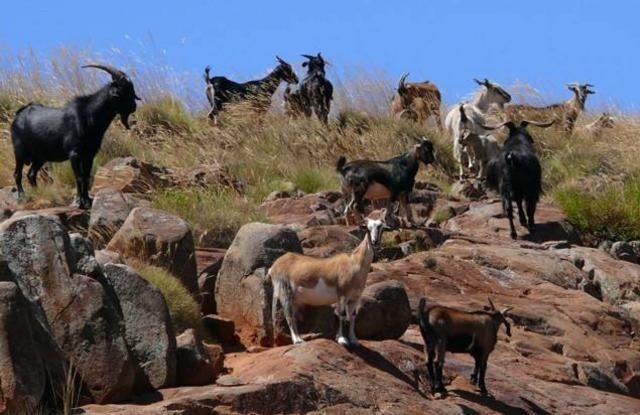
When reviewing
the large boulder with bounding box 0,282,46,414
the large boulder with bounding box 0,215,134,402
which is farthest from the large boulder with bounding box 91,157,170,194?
the large boulder with bounding box 0,282,46,414

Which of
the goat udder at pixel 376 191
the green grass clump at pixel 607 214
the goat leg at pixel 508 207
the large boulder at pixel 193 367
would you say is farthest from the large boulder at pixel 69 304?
the green grass clump at pixel 607 214

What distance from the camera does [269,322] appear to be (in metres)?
13.0

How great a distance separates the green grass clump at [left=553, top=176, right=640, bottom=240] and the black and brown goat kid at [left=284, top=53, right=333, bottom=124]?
226 inches

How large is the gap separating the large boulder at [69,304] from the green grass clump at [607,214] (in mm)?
9881

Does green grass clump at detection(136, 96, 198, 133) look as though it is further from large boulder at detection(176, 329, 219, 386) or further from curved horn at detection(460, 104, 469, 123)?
large boulder at detection(176, 329, 219, 386)

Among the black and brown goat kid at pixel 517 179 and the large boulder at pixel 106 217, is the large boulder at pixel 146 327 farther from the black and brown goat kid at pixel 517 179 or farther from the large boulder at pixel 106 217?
the black and brown goat kid at pixel 517 179

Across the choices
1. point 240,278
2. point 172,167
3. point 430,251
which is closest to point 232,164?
point 172,167

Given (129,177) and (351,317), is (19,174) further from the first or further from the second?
(351,317)

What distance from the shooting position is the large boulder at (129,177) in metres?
19.1

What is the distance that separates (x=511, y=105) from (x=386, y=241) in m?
11.3

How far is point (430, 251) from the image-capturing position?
54.7ft

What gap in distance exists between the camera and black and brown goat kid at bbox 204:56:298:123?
84.2 feet

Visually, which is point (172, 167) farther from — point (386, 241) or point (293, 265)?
point (293, 265)

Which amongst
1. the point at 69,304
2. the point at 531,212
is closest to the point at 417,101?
the point at 531,212
